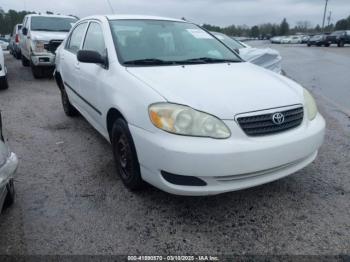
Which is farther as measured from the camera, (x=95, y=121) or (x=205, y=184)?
(x=95, y=121)

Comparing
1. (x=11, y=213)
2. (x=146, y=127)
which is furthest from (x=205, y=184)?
(x=11, y=213)

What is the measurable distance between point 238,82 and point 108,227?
1612 mm

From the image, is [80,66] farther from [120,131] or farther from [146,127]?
[146,127]

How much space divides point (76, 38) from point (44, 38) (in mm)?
4806

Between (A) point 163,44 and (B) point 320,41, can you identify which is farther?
(B) point 320,41

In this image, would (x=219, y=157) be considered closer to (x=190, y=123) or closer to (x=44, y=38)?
(x=190, y=123)

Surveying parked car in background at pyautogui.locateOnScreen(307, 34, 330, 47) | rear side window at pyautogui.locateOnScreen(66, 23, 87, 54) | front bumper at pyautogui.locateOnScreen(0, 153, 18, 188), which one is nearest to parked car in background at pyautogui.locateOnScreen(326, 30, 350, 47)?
parked car in background at pyautogui.locateOnScreen(307, 34, 330, 47)

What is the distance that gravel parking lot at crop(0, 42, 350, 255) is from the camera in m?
2.38

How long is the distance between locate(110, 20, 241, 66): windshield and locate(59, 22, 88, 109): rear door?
929 mm

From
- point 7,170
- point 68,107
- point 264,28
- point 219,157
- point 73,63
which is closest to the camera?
point 7,170

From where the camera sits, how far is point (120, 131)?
2.97 metres

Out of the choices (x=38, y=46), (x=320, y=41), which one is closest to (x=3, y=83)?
(x=38, y=46)

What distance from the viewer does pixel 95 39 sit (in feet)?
12.6

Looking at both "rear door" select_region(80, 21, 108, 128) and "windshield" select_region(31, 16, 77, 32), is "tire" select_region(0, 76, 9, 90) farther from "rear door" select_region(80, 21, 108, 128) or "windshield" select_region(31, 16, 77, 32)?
"rear door" select_region(80, 21, 108, 128)
